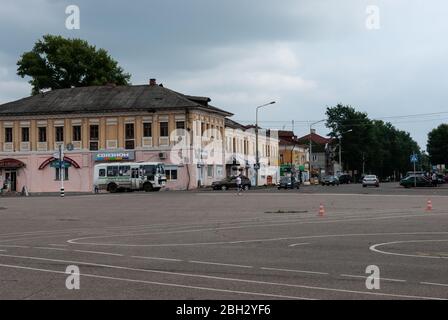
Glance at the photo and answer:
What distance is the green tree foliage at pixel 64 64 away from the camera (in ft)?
273

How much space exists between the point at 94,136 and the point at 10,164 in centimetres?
1015

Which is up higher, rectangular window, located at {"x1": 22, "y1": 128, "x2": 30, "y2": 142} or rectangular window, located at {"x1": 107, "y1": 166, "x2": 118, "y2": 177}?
rectangular window, located at {"x1": 22, "y1": 128, "x2": 30, "y2": 142}

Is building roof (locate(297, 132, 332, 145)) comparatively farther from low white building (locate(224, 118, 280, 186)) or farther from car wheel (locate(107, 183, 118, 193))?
car wheel (locate(107, 183, 118, 193))

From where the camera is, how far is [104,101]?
73875 millimetres

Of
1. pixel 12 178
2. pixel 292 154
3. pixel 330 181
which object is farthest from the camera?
pixel 292 154

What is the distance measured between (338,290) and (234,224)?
1324cm

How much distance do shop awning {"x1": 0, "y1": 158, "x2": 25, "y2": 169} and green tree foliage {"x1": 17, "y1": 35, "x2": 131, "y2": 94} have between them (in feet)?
43.2

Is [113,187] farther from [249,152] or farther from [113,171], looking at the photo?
[249,152]

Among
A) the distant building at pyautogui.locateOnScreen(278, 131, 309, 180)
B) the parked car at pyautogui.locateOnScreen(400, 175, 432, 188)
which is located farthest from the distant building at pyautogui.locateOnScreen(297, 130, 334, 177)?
the parked car at pyautogui.locateOnScreen(400, 175, 432, 188)

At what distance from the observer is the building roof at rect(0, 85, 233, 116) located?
7231cm

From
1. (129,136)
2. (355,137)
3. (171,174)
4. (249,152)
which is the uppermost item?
(355,137)

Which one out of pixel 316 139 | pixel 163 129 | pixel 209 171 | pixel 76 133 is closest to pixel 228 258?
pixel 163 129

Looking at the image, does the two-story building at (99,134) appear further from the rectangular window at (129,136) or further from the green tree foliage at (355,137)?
the green tree foliage at (355,137)
